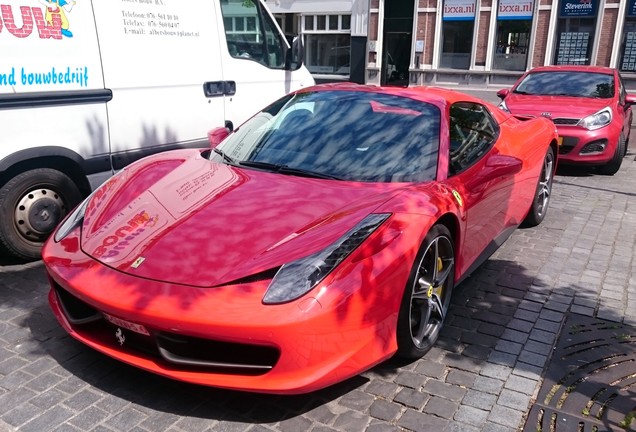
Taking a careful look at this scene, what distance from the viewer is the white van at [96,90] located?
427cm

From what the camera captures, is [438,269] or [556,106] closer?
[438,269]

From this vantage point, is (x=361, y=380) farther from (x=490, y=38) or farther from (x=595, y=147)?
(x=490, y=38)

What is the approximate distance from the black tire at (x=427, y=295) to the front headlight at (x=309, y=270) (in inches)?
15.5

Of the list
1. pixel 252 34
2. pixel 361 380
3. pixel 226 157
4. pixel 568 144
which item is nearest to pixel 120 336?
pixel 361 380

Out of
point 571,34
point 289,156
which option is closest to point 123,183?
point 289,156

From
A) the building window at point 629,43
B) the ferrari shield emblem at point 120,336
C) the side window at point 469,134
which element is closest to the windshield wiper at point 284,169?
the side window at point 469,134

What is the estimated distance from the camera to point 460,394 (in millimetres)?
2918

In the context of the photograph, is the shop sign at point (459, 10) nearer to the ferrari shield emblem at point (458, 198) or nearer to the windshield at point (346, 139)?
the windshield at point (346, 139)

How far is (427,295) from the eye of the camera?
3.16 metres

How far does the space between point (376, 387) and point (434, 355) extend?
20.7 inches

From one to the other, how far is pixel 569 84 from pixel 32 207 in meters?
8.12

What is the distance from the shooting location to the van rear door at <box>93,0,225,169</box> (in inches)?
193

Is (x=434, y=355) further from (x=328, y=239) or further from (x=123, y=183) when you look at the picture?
(x=123, y=183)

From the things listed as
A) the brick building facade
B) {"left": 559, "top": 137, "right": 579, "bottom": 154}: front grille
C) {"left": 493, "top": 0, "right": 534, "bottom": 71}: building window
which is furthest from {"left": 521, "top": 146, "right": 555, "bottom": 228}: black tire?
{"left": 493, "top": 0, "right": 534, "bottom": 71}: building window
